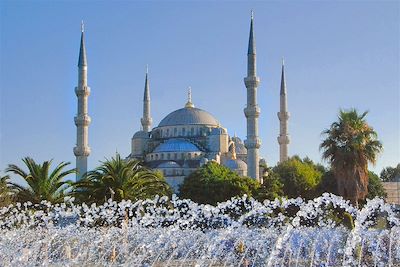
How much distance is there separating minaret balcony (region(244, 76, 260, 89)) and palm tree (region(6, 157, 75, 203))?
2733 centimetres

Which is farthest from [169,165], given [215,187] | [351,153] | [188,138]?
[351,153]

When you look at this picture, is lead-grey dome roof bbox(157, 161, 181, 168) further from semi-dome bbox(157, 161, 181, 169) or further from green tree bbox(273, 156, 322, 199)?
green tree bbox(273, 156, 322, 199)

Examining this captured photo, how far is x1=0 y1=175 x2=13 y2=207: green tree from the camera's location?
59.2 feet

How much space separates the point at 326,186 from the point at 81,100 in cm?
1878

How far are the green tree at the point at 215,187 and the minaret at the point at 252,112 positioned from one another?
→ 436 cm

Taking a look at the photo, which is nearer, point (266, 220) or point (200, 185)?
point (266, 220)

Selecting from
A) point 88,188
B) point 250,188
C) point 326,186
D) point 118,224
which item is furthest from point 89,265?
point 326,186

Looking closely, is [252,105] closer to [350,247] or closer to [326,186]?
[326,186]

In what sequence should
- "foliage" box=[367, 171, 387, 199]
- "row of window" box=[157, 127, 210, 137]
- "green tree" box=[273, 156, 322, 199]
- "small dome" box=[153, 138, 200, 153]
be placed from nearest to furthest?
"foliage" box=[367, 171, 387, 199] → "green tree" box=[273, 156, 322, 199] → "small dome" box=[153, 138, 200, 153] → "row of window" box=[157, 127, 210, 137]

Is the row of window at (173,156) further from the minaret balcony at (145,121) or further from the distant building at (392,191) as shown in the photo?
the distant building at (392,191)

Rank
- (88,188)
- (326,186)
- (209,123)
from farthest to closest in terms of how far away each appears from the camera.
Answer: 1. (209,123)
2. (326,186)
3. (88,188)

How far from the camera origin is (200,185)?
40531mm

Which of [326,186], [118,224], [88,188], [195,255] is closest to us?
[195,255]

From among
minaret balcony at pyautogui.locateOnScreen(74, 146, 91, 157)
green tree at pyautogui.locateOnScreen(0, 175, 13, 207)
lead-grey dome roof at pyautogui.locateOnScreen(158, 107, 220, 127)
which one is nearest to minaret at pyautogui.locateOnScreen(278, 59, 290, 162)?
lead-grey dome roof at pyautogui.locateOnScreen(158, 107, 220, 127)
